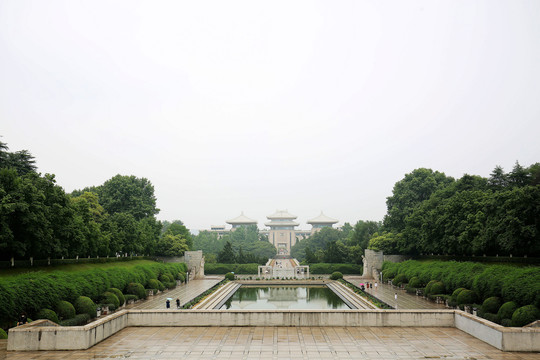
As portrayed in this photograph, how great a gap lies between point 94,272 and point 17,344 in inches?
478

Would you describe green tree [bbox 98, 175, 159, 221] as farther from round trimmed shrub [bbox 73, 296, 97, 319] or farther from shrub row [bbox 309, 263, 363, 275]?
round trimmed shrub [bbox 73, 296, 97, 319]

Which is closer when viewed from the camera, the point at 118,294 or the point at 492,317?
the point at 492,317

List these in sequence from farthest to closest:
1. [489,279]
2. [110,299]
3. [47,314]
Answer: [110,299], [489,279], [47,314]

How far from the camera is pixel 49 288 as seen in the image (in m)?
16.1

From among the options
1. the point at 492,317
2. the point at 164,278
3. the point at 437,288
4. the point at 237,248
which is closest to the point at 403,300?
the point at 437,288

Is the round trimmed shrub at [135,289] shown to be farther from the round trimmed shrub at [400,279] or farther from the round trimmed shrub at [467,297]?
the round trimmed shrub at [400,279]

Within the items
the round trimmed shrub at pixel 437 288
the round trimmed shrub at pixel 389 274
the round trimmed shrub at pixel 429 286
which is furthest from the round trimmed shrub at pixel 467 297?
the round trimmed shrub at pixel 389 274

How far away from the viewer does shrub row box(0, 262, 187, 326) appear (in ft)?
45.8

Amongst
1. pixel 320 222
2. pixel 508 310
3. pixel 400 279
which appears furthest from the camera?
pixel 320 222

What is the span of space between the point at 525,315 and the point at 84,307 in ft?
53.9

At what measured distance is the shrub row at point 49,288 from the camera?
14.0 metres

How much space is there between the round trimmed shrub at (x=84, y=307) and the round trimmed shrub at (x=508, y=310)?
1596 cm

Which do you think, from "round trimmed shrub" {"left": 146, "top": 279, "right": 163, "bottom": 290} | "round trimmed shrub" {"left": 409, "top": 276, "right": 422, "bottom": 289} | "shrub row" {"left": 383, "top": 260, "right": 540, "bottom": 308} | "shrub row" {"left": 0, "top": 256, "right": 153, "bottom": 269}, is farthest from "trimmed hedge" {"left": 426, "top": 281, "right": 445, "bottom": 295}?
"shrub row" {"left": 0, "top": 256, "right": 153, "bottom": 269}

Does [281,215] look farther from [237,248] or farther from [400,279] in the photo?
[400,279]
